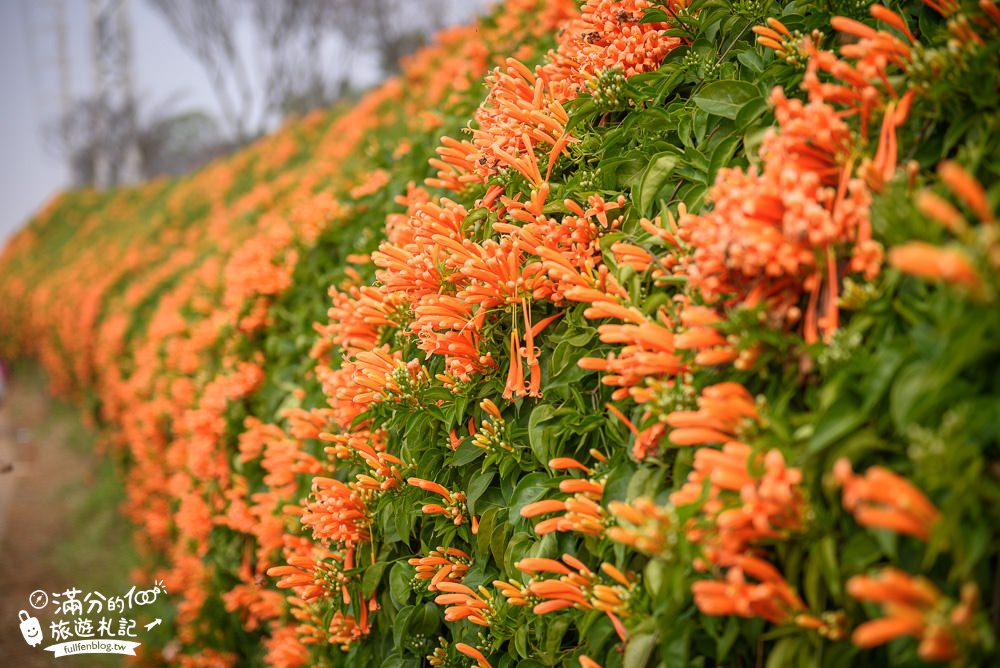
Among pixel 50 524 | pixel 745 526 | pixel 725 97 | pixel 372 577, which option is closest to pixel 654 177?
pixel 725 97

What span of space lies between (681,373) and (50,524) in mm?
7588

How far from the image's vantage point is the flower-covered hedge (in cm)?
92

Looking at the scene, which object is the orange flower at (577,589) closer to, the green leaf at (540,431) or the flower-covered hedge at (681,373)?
the flower-covered hedge at (681,373)

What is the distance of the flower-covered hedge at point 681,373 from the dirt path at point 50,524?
256cm

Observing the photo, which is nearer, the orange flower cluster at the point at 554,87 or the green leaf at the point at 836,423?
the green leaf at the point at 836,423

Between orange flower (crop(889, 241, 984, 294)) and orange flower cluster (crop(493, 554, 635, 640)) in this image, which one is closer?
orange flower (crop(889, 241, 984, 294))

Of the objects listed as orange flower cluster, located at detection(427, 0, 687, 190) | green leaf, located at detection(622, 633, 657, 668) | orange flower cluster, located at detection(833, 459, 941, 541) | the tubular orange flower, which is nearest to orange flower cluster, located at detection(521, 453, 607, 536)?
green leaf, located at detection(622, 633, 657, 668)

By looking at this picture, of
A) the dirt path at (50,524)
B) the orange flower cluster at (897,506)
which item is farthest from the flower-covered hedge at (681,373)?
the dirt path at (50,524)

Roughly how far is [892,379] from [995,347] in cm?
13

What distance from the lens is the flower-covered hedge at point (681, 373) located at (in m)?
0.92

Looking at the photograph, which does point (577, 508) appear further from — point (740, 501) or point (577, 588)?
point (740, 501)

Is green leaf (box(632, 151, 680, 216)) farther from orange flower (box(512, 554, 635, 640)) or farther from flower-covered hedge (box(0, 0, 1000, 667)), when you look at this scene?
orange flower (box(512, 554, 635, 640))

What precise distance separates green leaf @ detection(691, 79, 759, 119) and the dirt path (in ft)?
11.4

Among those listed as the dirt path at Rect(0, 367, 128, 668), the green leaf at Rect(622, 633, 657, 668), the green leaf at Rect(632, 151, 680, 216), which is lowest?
the dirt path at Rect(0, 367, 128, 668)
